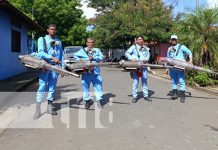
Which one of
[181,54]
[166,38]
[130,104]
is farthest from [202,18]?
[166,38]

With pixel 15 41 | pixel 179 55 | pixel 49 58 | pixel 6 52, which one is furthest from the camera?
pixel 15 41

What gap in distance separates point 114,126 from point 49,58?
2166 mm

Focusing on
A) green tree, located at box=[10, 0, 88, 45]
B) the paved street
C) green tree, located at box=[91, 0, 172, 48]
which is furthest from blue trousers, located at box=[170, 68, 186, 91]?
green tree, located at box=[10, 0, 88, 45]

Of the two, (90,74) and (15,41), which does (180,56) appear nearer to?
(90,74)

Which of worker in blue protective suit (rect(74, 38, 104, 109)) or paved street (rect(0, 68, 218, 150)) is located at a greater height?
worker in blue protective suit (rect(74, 38, 104, 109))

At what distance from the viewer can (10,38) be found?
20.2 meters

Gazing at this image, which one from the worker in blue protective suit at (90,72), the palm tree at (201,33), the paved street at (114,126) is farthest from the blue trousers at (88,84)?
the palm tree at (201,33)

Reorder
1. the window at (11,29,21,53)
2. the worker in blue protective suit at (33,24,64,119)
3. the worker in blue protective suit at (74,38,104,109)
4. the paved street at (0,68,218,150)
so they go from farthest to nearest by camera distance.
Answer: the window at (11,29,21,53), the worker in blue protective suit at (74,38,104,109), the worker in blue protective suit at (33,24,64,119), the paved street at (0,68,218,150)

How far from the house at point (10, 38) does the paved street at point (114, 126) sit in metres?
6.77

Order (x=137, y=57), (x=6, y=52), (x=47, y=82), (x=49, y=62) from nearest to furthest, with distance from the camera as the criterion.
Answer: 1. (x=49, y=62)
2. (x=47, y=82)
3. (x=137, y=57)
4. (x=6, y=52)

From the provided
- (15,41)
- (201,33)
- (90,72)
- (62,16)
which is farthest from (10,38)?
(62,16)

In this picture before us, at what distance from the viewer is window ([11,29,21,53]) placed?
21297 millimetres

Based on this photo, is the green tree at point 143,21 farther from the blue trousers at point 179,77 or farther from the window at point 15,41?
the blue trousers at point 179,77

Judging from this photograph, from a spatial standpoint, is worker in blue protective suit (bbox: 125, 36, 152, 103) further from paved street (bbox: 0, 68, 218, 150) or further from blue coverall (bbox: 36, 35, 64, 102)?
blue coverall (bbox: 36, 35, 64, 102)
